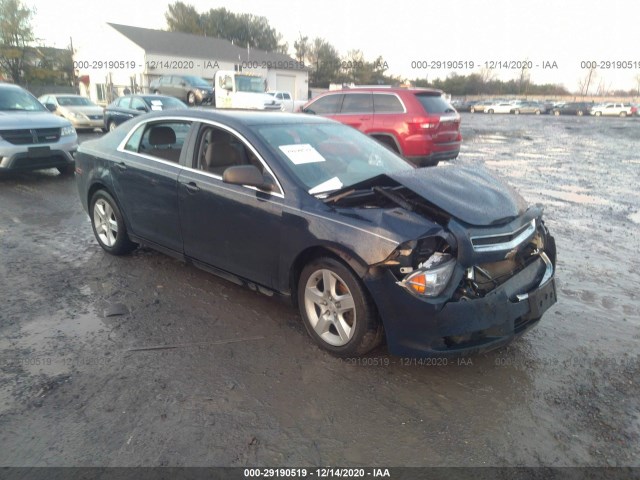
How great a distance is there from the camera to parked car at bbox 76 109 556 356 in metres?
3.03

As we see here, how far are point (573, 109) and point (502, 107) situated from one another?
697cm

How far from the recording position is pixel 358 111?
10758 millimetres

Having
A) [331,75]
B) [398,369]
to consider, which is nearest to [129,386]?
[398,369]

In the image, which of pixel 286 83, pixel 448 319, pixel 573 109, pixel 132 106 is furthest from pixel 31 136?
pixel 573 109

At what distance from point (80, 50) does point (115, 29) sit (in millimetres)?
Answer: 7161

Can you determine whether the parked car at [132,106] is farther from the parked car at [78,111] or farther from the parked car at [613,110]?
the parked car at [613,110]

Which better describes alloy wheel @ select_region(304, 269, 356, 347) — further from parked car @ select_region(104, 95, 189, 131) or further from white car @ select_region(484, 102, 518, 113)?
white car @ select_region(484, 102, 518, 113)

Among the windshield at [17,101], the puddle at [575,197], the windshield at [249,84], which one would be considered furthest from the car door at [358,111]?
the windshield at [249,84]

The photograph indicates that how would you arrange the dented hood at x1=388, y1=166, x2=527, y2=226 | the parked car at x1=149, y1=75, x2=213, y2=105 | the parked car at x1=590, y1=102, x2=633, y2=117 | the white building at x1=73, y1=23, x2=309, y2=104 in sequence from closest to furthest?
1. the dented hood at x1=388, y1=166, x2=527, y2=226
2. the parked car at x1=149, y1=75, x2=213, y2=105
3. the white building at x1=73, y1=23, x2=309, y2=104
4. the parked car at x1=590, y1=102, x2=633, y2=117

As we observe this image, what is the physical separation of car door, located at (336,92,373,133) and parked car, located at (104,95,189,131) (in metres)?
7.41

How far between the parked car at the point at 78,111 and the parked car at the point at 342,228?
14.2 m

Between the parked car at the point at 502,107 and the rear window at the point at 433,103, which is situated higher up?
the rear window at the point at 433,103

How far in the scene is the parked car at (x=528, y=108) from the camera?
51.1m

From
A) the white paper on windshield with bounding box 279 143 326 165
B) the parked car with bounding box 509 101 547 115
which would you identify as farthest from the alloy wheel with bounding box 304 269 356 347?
the parked car with bounding box 509 101 547 115
